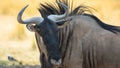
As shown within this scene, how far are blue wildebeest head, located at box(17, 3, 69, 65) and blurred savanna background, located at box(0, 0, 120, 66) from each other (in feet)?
6.12

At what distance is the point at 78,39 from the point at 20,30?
914cm

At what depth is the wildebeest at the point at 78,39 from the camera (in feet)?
31.7

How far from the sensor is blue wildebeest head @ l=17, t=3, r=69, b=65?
9.34 meters

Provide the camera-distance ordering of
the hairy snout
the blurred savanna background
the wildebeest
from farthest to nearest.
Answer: the blurred savanna background, the wildebeest, the hairy snout

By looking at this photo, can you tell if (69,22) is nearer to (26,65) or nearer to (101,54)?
(101,54)

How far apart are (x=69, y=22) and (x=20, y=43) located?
299 inches

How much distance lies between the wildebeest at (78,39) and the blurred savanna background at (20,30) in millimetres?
1537

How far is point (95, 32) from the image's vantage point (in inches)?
395

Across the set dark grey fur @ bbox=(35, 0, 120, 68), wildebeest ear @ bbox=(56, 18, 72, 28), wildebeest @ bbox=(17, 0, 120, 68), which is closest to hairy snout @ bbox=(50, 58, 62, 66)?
wildebeest @ bbox=(17, 0, 120, 68)

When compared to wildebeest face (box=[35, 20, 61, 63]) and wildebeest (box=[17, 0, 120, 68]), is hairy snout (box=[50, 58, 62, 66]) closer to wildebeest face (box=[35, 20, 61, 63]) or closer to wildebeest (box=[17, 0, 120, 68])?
wildebeest face (box=[35, 20, 61, 63])

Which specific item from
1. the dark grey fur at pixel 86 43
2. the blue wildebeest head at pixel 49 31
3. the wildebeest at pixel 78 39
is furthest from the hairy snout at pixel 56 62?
the dark grey fur at pixel 86 43

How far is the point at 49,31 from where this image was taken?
951 centimetres

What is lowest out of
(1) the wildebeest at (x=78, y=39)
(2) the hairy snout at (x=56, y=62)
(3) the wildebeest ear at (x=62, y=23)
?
(2) the hairy snout at (x=56, y=62)

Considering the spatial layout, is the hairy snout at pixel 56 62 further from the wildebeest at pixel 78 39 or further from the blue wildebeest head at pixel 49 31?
the wildebeest at pixel 78 39
